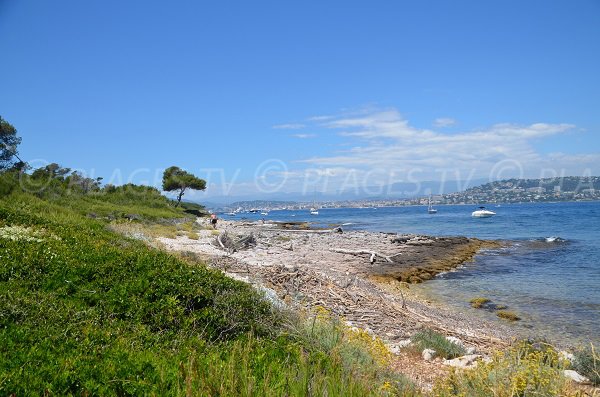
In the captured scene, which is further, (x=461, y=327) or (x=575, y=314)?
(x=575, y=314)

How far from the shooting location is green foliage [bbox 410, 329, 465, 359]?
24.8 ft

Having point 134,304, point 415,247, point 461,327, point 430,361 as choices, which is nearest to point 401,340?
point 430,361

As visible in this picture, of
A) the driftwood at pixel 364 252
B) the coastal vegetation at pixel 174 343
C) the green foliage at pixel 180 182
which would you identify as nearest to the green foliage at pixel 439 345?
the coastal vegetation at pixel 174 343

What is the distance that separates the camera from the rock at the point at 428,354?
7233 millimetres

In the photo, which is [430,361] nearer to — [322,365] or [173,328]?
[322,365]

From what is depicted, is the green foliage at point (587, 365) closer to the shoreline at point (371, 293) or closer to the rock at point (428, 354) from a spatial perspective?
the shoreline at point (371, 293)

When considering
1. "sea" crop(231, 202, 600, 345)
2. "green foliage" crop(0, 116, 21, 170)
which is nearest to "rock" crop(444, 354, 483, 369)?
"sea" crop(231, 202, 600, 345)

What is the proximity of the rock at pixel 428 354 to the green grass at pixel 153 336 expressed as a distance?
2.22 m

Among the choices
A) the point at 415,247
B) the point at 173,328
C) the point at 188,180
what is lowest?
the point at 415,247

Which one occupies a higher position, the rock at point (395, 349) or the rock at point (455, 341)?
the rock at point (395, 349)

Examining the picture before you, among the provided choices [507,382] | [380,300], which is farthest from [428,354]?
[380,300]

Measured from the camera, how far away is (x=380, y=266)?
21188 mm

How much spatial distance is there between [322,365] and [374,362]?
0.74m

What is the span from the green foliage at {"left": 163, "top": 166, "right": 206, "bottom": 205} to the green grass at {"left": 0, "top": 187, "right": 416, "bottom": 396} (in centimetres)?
6109
